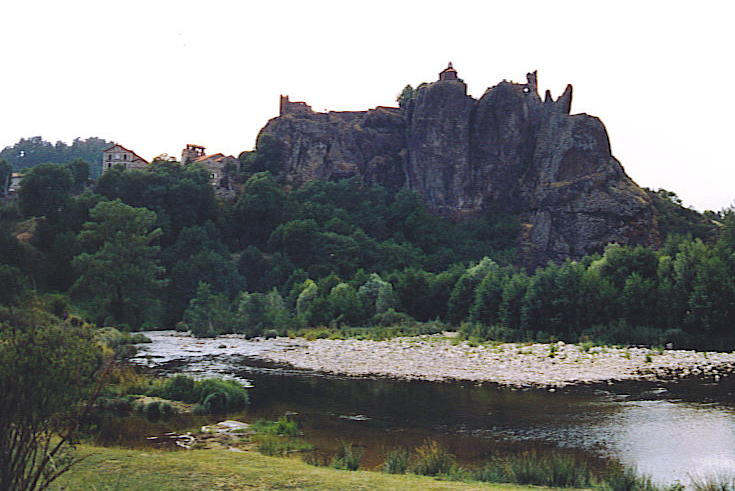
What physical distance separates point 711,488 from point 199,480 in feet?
25.0

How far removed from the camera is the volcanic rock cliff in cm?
8150

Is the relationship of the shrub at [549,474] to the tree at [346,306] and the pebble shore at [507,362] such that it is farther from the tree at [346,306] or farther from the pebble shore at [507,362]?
the tree at [346,306]

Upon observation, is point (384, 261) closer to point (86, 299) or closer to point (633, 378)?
point (86, 299)

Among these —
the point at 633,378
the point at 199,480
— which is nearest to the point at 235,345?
the point at 633,378

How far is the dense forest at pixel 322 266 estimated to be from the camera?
133 feet

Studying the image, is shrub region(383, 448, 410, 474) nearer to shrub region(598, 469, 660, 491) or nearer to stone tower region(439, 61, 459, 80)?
shrub region(598, 469, 660, 491)

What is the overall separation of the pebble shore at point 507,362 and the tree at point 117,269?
68.2 ft

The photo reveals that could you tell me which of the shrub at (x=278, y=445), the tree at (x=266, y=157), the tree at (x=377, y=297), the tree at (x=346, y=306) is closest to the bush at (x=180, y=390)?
the shrub at (x=278, y=445)

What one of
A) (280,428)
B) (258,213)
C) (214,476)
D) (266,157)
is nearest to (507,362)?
(280,428)

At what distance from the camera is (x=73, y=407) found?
25.7 ft

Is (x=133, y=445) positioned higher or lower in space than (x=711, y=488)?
lower

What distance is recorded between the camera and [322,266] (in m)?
74.8

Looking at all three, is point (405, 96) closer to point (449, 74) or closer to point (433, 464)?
point (449, 74)

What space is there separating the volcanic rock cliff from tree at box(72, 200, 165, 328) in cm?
4393
